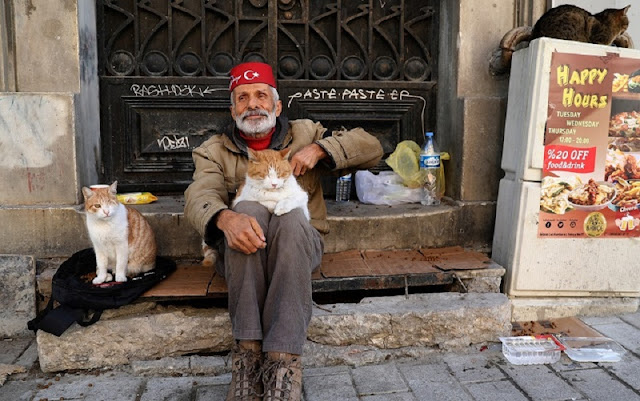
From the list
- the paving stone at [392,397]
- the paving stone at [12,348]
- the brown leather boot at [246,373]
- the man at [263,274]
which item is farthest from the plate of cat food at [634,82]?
the paving stone at [12,348]

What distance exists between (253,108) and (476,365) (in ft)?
6.05

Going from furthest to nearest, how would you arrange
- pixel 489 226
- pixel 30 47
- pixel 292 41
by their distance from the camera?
pixel 292 41 → pixel 489 226 → pixel 30 47

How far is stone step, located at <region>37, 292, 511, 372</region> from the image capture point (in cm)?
284

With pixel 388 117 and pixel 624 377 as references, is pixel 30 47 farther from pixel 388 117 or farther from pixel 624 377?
pixel 624 377

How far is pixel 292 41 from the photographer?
14.2 ft

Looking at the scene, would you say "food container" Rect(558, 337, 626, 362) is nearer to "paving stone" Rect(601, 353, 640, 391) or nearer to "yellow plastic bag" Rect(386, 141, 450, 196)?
"paving stone" Rect(601, 353, 640, 391)

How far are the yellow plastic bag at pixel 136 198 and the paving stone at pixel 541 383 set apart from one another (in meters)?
2.68

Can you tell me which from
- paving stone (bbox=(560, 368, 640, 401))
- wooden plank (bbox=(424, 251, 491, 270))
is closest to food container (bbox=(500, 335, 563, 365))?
paving stone (bbox=(560, 368, 640, 401))

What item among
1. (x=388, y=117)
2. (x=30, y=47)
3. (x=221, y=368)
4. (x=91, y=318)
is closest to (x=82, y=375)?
(x=91, y=318)

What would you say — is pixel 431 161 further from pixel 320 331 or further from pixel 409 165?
pixel 320 331

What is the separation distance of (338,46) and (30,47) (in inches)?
88.0

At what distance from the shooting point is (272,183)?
258 cm

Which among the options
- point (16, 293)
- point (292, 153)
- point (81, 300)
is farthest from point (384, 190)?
point (16, 293)

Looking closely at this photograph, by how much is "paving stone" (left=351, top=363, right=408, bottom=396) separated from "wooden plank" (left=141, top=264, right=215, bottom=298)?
97 cm
